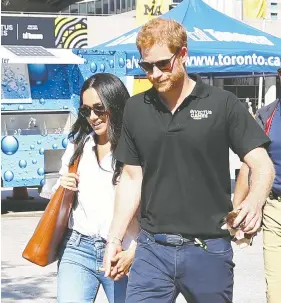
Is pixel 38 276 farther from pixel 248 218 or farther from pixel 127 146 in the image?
pixel 248 218

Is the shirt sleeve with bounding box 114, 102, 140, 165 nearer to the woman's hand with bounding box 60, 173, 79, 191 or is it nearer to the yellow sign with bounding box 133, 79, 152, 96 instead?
the woman's hand with bounding box 60, 173, 79, 191

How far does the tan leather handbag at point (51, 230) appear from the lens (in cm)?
425

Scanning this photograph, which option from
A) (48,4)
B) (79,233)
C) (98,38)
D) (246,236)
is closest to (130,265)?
(79,233)

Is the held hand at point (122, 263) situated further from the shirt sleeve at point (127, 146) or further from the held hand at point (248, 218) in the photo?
the held hand at point (248, 218)

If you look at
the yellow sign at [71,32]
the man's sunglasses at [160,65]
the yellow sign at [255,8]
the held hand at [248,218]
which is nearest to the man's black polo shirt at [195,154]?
the man's sunglasses at [160,65]

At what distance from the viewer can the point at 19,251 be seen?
9930 millimetres

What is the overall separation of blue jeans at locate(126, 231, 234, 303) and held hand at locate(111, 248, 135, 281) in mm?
163

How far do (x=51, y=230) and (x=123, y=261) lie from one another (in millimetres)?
518

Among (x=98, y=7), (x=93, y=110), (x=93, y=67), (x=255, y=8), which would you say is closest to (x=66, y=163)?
(x=93, y=110)

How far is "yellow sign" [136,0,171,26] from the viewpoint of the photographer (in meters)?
22.0

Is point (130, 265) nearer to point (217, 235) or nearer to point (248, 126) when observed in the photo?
point (217, 235)

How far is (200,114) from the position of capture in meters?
3.61

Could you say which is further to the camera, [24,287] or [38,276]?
[38,276]

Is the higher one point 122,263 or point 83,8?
point 122,263
